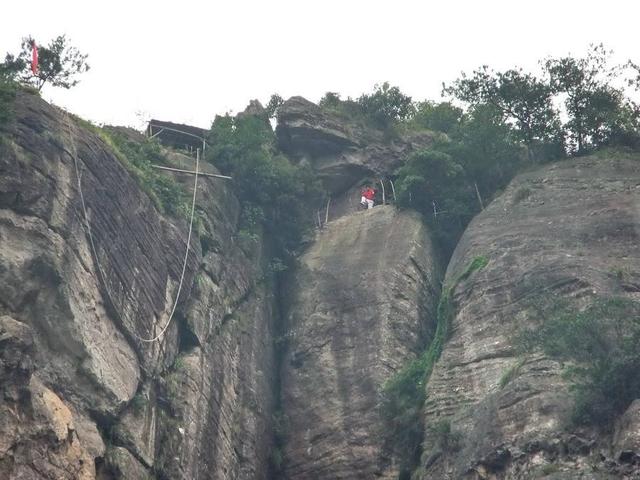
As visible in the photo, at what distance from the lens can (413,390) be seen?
2784 centimetres

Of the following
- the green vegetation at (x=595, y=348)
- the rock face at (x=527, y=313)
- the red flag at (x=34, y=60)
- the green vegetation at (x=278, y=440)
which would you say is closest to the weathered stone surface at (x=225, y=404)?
the green vegetation at (x=278, y=440)

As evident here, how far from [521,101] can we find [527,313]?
14.8m

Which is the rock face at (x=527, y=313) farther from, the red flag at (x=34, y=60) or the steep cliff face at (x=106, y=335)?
the red flag at (x=34, y=60)

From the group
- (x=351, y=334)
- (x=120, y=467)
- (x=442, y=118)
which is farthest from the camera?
(x=442, y=118)

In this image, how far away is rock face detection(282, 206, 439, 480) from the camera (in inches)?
1095

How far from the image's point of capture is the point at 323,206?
129 feet

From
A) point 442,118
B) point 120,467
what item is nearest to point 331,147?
point 442,118

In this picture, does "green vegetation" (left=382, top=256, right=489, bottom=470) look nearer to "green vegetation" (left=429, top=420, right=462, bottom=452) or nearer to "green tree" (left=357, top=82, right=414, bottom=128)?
"green vegetation" (left=429, top=420, right=462, bottom=452)

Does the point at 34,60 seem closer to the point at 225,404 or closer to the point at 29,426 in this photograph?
the point at 225,404

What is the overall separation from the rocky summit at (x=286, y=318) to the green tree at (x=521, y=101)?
1.33 m

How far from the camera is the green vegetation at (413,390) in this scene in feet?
87.0

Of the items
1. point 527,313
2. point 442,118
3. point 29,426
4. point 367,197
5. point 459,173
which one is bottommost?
point 29,426

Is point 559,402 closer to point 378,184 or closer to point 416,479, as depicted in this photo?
point 416,479

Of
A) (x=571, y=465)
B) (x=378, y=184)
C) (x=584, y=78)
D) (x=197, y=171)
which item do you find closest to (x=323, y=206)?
(x=378, y=184)
